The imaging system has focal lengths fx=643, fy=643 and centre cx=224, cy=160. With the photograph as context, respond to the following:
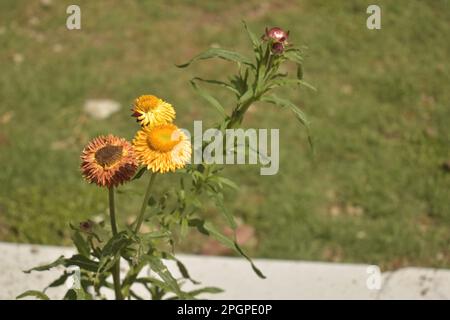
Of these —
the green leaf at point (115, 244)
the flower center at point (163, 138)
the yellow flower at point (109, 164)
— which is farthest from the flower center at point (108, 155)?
the green leaf at point (115, 244)

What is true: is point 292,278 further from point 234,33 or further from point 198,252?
point 234,33

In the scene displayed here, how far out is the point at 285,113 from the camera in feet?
14.8

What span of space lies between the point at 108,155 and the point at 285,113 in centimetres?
289

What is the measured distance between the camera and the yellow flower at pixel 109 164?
5.65ft

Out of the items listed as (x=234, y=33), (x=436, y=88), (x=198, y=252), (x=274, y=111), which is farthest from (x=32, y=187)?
(x=436, y=88)

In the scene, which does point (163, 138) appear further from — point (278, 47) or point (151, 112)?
point (278, 47)

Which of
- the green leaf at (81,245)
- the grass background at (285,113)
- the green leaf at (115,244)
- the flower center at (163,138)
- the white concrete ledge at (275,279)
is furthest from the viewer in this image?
the grass background at (285,113)

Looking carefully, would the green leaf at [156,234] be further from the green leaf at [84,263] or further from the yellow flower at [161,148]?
the yellow flower at [161,148]

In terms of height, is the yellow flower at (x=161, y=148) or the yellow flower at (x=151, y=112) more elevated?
the yellow flower at (x=151, y=112)

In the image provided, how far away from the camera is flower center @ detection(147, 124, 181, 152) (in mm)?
1685

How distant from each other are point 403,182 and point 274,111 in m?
1.05

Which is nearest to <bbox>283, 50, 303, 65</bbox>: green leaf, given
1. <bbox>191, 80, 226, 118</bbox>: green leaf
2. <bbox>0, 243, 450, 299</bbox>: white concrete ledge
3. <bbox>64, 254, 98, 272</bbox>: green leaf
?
<bbox>191, 80, 226, 118</bbox>: green leaf

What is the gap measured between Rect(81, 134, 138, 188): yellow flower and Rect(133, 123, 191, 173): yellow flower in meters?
0.05

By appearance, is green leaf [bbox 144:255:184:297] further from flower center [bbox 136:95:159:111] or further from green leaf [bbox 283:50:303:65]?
green leaf [bbox 283:50:303:65]
